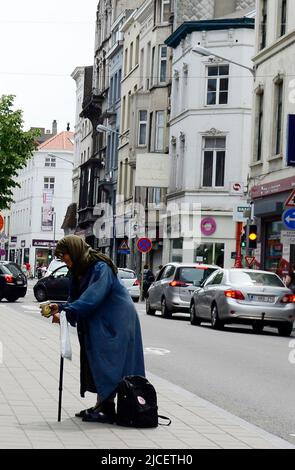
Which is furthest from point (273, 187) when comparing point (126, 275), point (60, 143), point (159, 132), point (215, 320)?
point (60, 143)

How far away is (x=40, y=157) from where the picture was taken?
12300cm

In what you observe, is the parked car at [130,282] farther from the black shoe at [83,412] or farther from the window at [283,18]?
the black shoe at [83,412]

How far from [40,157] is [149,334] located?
99.0 m

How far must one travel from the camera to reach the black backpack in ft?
32.6

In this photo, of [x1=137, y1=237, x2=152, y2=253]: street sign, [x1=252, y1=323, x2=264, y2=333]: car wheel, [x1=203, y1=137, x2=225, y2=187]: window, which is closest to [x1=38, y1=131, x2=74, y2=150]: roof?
[x1=203, y1=137, x2=225, y2=187]: window

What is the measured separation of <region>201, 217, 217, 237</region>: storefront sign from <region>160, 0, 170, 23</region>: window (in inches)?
546

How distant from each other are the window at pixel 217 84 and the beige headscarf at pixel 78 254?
147ft

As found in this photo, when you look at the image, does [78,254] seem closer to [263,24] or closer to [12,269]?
[12,269]

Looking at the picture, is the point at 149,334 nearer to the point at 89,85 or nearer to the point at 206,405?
the point at 206,405

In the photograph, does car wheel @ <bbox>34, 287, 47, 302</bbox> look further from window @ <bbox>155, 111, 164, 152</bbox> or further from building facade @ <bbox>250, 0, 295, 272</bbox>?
window @ <bbox>155, 111, 164, 152</bbox>

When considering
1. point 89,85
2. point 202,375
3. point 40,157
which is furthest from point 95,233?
point 202,375

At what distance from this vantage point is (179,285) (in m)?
32.9

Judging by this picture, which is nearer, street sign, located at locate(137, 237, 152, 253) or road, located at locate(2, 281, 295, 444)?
road, located at locate(2, 281, 295, 444)

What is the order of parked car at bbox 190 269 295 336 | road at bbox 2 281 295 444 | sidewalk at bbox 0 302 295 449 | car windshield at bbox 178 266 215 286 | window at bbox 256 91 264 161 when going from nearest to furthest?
sidewalk at bbox 0 302 295 449 → road at bbox 2 281 295 444 → parked car at bbox 190 269 295 336 → car windshield at bbox 178 266 215 286 → window at bbox 256 91 264 161
